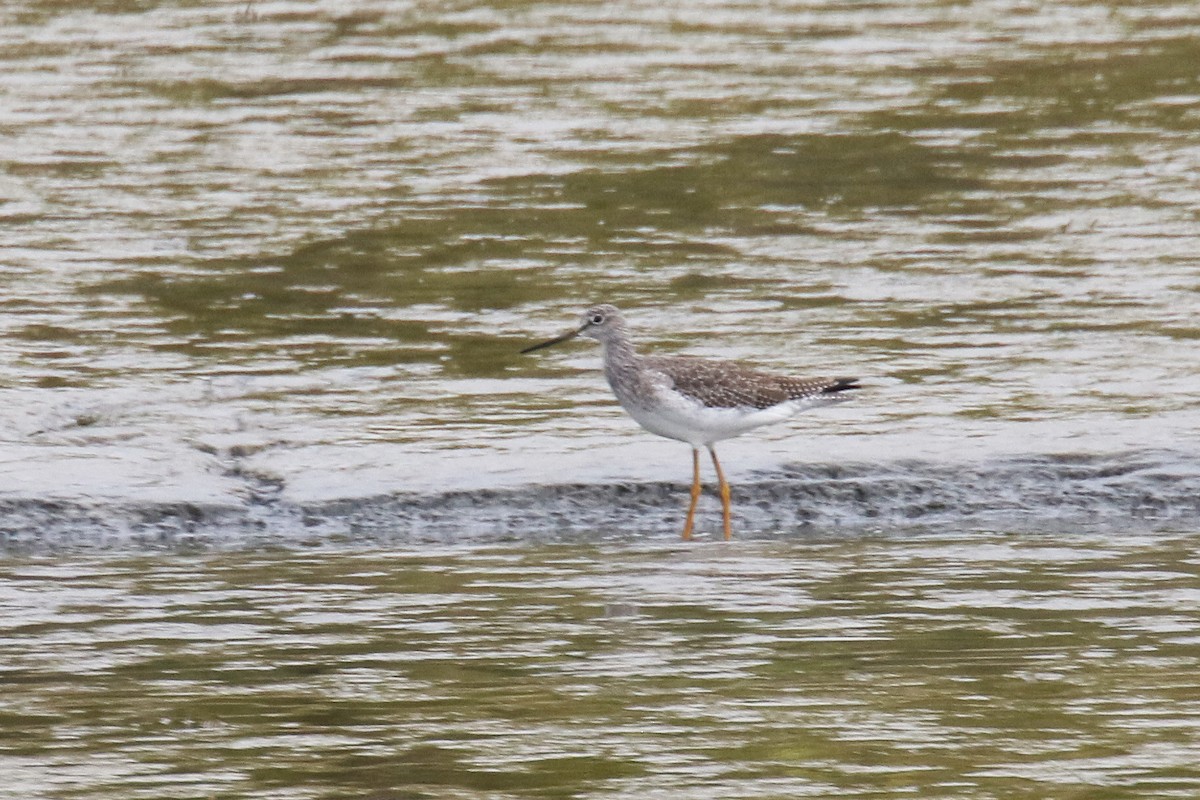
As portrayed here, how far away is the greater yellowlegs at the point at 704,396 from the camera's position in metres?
11.2

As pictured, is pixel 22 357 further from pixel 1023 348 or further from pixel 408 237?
pixel 1023 348

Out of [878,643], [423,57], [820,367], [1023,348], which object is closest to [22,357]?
[820,367]

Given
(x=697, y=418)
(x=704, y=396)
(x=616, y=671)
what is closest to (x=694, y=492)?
(x=697, y=418)

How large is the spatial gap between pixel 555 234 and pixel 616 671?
369 inches

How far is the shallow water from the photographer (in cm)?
1194

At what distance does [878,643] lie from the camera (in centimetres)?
857

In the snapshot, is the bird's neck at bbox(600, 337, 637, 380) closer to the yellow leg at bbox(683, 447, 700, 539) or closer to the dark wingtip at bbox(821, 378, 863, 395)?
the yellow leg at bbox(683, 447, 700, 539)

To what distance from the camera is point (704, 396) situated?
444 inches

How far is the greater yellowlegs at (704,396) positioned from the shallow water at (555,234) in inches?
10.1

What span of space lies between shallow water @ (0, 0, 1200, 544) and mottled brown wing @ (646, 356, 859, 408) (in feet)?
1.02

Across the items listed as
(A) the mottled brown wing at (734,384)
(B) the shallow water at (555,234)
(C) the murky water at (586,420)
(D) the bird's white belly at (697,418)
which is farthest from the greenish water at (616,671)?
(B) the shallow water at (555,234)

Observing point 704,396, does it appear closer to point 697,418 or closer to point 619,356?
point 697,418

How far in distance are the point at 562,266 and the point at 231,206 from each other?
3.29m

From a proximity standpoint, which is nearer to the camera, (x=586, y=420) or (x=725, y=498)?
(x=725, y=498)
